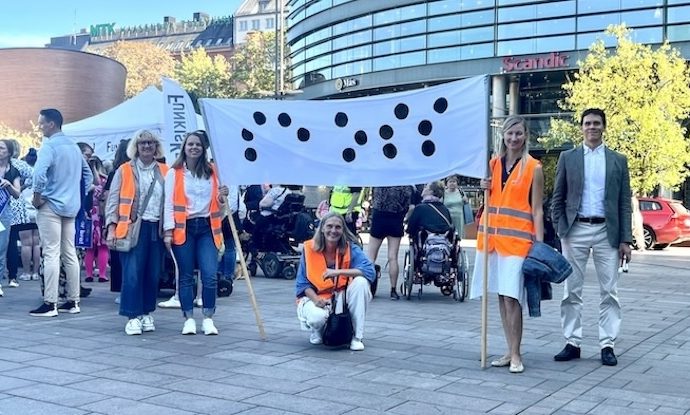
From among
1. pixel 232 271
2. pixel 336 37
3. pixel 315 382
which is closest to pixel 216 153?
pixel 315 382

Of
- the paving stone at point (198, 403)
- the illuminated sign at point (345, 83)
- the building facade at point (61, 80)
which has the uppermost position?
the building facade at point (61, 80)

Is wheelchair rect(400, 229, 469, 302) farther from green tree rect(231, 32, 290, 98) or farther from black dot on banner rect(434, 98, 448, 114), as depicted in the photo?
green tree rect(231, 32, 290, 98)

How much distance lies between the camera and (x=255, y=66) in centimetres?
6253

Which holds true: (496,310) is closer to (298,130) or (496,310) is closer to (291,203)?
(298,130)

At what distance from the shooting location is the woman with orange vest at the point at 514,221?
19.4ft

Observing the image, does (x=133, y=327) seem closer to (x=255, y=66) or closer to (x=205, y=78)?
(x=255, y=66)

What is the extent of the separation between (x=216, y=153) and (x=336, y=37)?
132ft

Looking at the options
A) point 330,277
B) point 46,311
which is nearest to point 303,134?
point 330,277

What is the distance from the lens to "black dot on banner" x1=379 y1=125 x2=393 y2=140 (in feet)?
23.1

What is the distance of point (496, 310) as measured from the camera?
30.3ft

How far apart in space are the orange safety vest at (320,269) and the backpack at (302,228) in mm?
5662

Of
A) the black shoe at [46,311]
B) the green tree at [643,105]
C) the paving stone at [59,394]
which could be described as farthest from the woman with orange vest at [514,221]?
the green tree at [643,105]

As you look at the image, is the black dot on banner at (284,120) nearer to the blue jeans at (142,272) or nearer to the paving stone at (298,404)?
the blue jeans at (142,272)

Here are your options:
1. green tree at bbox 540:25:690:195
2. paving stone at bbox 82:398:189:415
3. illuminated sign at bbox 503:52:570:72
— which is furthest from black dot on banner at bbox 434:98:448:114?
illuminated sign at bbox 503:52:570:72
